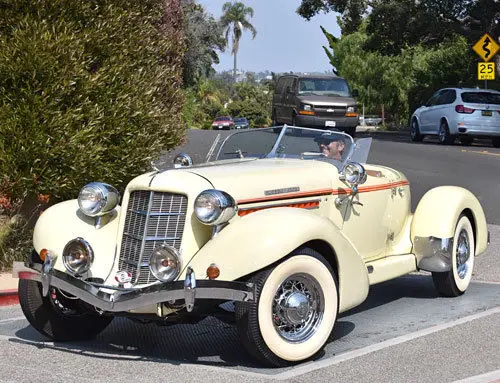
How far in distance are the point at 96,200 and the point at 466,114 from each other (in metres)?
22.1

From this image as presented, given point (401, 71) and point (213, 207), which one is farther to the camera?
point (401, 71)

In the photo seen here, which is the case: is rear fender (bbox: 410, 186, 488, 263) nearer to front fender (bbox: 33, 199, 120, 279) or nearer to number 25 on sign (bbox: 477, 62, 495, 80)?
front fender (bbox: 33, 199, 120, 279)

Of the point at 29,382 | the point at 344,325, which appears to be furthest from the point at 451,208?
the point at 29,382

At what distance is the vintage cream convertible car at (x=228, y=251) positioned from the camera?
6.38 m

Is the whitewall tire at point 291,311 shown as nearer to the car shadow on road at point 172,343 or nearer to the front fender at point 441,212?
the car shadow on road at point 172,343

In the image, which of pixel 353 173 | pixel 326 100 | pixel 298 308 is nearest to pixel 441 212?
pixel 353 173

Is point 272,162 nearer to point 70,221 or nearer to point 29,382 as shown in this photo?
point 70,221

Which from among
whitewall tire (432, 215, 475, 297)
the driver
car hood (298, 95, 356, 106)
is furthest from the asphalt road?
car hood (298, 95, 356, 106)

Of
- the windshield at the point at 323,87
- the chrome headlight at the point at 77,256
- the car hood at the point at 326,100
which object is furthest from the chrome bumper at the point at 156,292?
the windshield at the point at 323,87

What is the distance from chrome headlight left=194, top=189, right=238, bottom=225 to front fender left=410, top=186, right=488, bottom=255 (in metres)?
2.70

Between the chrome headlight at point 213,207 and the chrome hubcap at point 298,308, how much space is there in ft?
1.98

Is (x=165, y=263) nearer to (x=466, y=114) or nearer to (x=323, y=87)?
(x=466, y=114)

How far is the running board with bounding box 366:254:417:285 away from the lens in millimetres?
7902

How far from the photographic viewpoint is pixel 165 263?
6.55 metres
